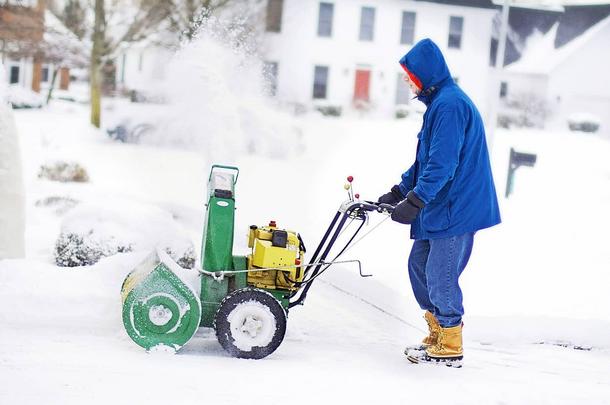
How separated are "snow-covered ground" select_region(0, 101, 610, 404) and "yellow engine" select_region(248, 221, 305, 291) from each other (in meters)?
0.30

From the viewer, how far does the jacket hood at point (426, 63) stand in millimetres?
3057

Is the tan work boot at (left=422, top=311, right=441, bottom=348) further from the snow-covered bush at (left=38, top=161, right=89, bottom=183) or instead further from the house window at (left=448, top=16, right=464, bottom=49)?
the house window at (left=448, top=16, right=464, bottom=49)

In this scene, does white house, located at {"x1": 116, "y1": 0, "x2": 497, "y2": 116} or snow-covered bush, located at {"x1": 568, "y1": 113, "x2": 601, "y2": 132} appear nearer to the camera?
snow-covered bush, located at {"x1": 568, "y1": 113, "x2": 601, "y2": 132}

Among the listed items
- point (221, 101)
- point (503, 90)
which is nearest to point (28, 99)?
point (221, 101)

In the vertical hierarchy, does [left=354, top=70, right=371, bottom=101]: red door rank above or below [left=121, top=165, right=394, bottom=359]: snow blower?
above

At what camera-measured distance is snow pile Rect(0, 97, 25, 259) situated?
4.30 meters

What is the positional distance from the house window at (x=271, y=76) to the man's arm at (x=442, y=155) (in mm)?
6316

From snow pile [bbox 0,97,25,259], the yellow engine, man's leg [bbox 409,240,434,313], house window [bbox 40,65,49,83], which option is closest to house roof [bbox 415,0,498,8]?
house window [bbox 40,65,49,83]

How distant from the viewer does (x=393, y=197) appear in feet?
11.0

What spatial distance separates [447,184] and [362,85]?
724 centimetres

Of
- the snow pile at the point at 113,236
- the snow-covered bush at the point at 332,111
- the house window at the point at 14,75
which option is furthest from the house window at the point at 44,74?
the snow pile at the point at 113,236

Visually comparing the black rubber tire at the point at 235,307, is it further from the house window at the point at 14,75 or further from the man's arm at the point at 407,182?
the house window at the point at 14,75

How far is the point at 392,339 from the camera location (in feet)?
12.4

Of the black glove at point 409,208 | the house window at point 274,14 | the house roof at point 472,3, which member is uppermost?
the house roof at point 472,3
